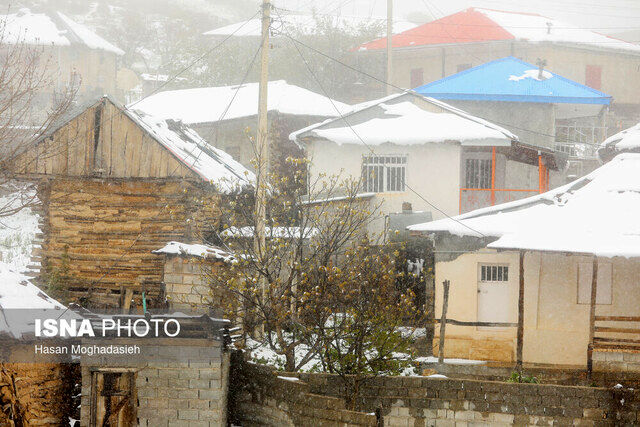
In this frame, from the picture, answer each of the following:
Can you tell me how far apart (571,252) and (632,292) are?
8.73ft

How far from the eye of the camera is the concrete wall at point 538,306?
16.5 m

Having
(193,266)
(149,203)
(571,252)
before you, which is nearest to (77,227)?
(149,203)

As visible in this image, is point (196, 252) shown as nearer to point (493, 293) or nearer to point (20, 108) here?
point (493, 293)

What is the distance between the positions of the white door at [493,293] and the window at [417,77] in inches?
993

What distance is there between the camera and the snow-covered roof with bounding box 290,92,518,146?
21.9m

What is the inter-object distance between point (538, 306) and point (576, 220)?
2083mm

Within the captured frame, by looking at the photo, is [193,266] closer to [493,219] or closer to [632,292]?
[493,219]

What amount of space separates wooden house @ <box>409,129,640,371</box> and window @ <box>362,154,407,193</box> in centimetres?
514

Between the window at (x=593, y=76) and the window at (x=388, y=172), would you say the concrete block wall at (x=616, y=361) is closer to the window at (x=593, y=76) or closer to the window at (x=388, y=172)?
the window at (x=388, y=172)

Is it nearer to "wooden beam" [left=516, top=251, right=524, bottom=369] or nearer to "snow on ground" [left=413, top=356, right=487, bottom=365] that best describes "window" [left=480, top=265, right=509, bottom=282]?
"wooden beam" [left=516, top=251, right=524, bottom=369]

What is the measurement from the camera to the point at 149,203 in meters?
18.3

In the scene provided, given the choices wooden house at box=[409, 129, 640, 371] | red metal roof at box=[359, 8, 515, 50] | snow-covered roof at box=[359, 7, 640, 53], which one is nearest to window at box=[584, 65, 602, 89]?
snow-covered roof at box=[359, 7, 640, 53]

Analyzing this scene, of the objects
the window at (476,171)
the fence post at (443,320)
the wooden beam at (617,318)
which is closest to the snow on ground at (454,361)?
the fence post at (443,320)

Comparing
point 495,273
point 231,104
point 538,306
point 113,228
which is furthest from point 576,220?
point 231,104
